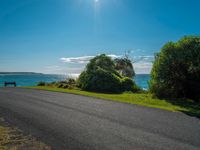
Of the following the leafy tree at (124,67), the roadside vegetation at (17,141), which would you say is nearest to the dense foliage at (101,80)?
the leafy tree at (124,67)

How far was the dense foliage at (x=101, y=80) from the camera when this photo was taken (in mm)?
24031

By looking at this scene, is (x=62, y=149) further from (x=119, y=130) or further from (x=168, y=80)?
(x=168, y=80)

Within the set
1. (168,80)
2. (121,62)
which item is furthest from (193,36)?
(121,62)

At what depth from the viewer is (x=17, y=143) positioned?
219 inches

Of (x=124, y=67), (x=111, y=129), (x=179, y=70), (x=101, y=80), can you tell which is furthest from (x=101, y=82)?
(x=124, y=67)

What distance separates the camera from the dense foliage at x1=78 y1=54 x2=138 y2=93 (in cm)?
2403

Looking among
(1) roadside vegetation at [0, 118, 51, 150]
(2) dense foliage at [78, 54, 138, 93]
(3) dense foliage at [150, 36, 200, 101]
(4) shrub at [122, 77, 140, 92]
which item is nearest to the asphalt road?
(1) roadside vegetation at [0, 118, 51, 150]

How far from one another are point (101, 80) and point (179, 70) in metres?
9.96

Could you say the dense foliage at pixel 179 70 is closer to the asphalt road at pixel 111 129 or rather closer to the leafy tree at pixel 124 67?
the asphalt road at pixel 111 129

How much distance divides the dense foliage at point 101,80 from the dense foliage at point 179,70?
6848mm

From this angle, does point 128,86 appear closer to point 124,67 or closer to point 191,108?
point 191,108

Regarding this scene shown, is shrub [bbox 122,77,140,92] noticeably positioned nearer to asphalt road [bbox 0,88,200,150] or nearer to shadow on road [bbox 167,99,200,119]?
shadow on road [bbox 167,99,200,119]

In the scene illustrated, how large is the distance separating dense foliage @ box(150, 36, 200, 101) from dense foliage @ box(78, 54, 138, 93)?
270 inches

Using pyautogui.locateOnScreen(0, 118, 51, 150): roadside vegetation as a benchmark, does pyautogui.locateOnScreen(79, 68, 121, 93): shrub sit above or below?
above
